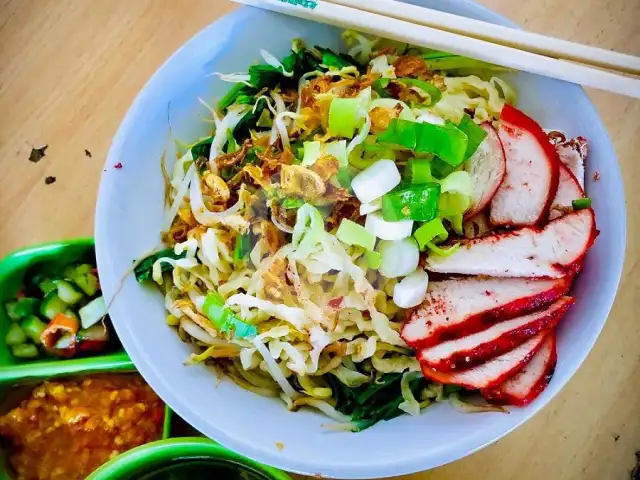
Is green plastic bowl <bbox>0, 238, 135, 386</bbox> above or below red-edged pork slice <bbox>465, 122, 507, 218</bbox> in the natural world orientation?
below

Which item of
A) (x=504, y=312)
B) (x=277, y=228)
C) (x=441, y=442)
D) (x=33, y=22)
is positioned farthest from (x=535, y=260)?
(x=33, y=22)

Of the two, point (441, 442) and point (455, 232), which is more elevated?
point (455, 232)

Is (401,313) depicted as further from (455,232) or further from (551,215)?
(551,215)

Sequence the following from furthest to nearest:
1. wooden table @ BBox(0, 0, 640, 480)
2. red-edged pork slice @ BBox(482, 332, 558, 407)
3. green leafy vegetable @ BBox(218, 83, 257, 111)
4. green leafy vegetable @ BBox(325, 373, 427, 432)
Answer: wooden table @ BBox(0, 0, 640, 480), green leafy vegetable @ BBox(218, 83, 257, 111), green leafy vegetable @ BBox(325, 373, 427, 432), red-edged pork slice @ BBox(482, 332, 558, 407)

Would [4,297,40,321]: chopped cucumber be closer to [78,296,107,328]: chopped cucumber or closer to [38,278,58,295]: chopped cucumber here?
[38,278,58,295]: chopped cucumber

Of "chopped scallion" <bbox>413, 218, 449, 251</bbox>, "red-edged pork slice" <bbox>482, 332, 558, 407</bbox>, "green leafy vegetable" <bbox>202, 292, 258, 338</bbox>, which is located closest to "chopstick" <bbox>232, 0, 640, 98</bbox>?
"chopped scallion" <bbox>413, 218, 449, 251</bbox>

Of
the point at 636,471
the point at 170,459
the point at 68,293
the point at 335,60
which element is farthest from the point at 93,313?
the point at 636,471

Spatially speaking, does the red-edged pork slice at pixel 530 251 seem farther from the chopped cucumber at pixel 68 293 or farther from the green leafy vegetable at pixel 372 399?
the chopped cucumber at pixel 68 293
